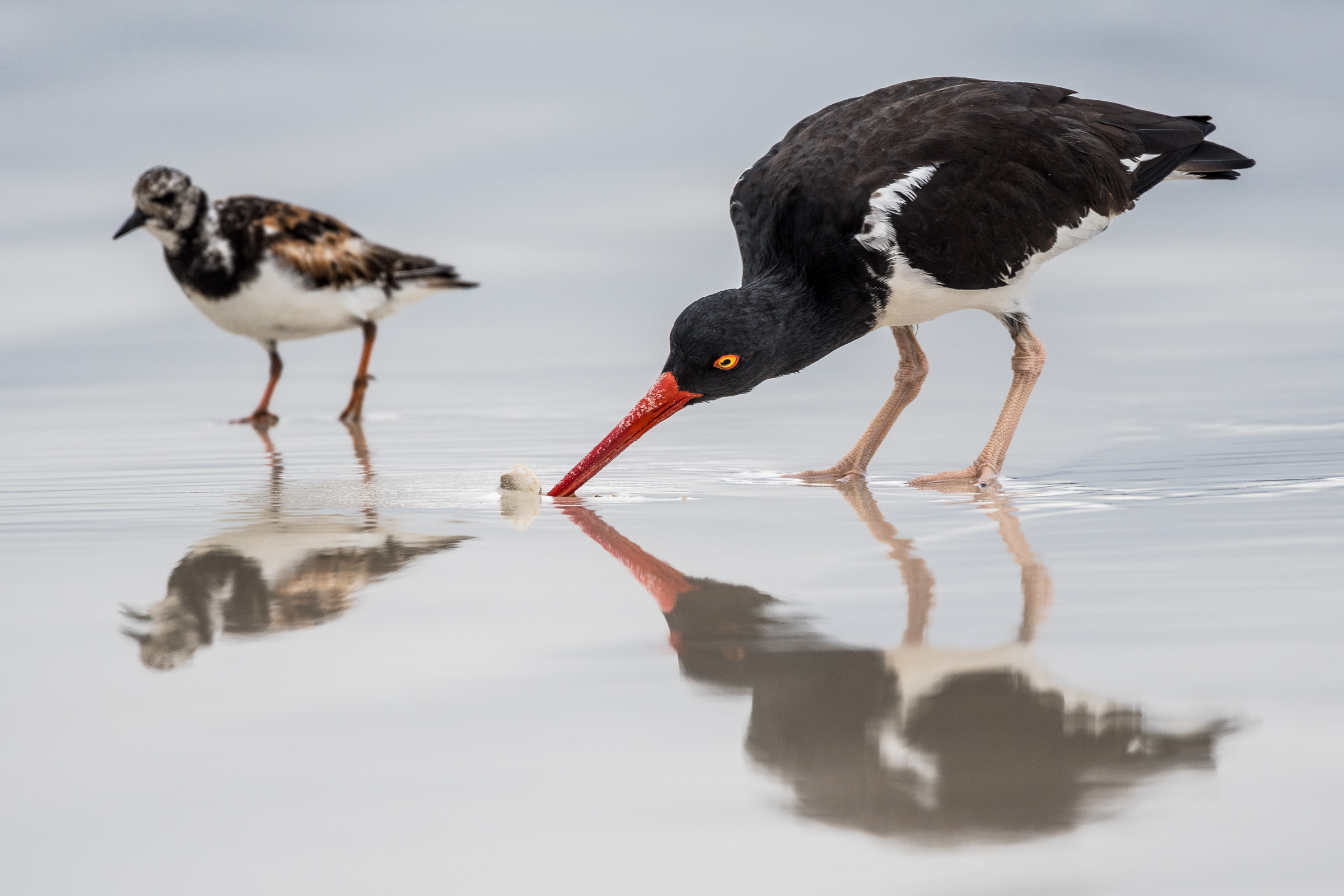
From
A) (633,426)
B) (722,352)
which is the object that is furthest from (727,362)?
(633,426)

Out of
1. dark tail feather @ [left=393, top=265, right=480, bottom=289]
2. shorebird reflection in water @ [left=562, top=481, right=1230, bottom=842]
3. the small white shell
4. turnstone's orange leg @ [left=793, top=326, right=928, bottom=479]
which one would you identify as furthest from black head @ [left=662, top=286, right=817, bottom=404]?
dark tail feather @ [left=393, top=265, right=480, bottom=289]

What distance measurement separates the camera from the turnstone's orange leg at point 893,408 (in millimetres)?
6672

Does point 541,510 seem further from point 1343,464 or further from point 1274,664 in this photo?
point 1343,464

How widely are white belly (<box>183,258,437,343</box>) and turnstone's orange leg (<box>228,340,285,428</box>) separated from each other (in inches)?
4.5

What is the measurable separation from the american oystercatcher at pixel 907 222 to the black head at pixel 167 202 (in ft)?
17.9

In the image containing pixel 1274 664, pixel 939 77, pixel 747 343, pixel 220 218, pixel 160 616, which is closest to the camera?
pixel 1274 664

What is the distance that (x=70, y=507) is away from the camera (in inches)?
219

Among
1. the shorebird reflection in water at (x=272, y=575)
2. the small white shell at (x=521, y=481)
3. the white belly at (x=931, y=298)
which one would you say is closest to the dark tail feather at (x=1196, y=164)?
the white belly at (x=931, y=298)

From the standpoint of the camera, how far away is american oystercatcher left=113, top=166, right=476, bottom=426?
9852 mm

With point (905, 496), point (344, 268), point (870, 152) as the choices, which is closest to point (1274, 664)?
point (905, 496)

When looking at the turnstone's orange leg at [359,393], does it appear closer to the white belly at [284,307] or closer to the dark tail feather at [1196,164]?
the white belly at [284,307]

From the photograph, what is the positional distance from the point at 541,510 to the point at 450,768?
2965 mm

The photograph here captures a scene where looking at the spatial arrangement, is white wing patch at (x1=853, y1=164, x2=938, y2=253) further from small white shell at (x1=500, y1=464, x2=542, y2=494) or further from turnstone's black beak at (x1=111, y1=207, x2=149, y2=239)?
turnstone's black beak at (x1=111, y1=207, x2=149, y2=239)


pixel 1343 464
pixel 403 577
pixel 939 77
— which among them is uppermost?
pixel 939 77
